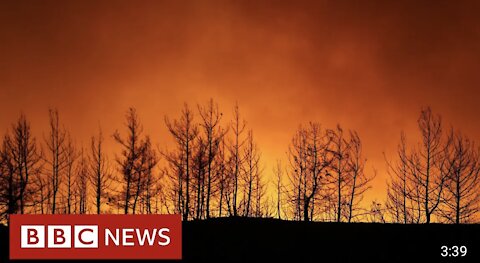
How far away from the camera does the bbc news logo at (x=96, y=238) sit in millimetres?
16125

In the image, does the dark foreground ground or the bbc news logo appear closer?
the bbc news logo

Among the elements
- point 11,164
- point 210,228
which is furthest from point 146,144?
point 210,228

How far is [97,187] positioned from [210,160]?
675cm

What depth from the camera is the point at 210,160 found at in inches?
1217
